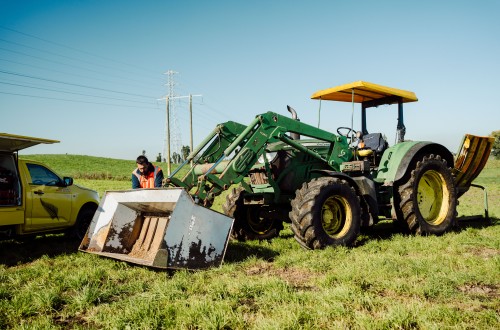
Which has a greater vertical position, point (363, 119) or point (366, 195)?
point (363, 119)

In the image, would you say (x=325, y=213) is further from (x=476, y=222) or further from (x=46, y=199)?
(x=46, y=199)

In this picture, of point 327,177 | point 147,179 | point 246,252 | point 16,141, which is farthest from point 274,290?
point 16,141

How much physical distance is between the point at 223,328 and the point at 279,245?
346cm

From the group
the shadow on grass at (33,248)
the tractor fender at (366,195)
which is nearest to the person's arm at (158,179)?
the shadow on grass at (33,248)

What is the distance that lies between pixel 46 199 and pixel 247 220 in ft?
12.2

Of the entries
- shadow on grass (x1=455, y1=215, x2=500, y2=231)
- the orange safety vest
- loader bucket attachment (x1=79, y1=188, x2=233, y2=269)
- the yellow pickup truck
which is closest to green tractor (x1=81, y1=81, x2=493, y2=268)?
loader bucket attachment (x1=79, y1=188, x2=233, y2=269)

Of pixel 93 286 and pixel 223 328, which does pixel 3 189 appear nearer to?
pixel 93 286

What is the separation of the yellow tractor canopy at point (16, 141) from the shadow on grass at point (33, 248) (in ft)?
5.91

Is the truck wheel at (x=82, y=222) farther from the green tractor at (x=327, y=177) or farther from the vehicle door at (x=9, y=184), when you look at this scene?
the green tractor at (x=327, y=177)

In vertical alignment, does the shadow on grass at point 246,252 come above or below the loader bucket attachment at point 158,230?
below

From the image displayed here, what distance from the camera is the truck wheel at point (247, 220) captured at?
23.4ft

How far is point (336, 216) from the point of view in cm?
637

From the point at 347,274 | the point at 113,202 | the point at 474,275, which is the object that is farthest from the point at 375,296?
the point at 113,202

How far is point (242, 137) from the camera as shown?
18.8ft
